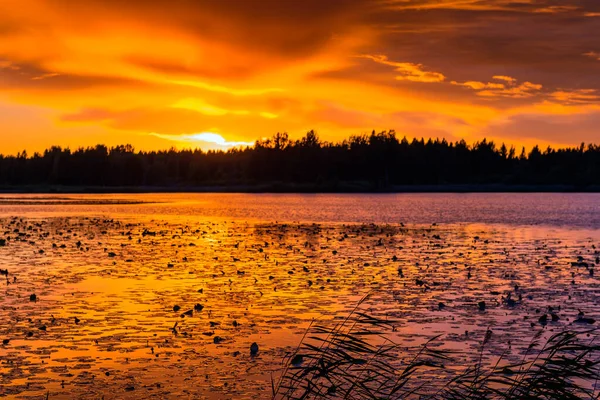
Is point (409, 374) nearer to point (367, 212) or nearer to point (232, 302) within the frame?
point (232, 302)

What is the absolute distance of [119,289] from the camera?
24.3 metres

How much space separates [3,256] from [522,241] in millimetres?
29948

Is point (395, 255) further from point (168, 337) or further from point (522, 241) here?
Answer: point (168, 337)

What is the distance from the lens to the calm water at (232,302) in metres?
14.1

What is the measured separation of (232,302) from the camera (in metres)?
22.0

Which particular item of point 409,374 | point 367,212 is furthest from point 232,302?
point 367,212

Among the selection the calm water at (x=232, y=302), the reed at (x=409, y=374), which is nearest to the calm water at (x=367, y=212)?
the calm water at (x=232, y=302)

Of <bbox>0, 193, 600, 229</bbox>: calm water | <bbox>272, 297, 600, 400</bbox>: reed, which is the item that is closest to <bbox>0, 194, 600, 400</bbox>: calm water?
<bbox>272, 297, 600, 400</bbox>: reed

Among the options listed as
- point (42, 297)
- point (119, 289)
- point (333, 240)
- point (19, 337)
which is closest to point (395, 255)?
point (333, 240)

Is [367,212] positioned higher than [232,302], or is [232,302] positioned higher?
[367,212]

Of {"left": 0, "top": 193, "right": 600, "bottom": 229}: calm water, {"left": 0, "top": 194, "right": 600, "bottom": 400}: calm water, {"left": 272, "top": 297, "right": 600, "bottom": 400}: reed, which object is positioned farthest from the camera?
{"left": 0, "top": 193, "right": 600, "bottom": 229}: calm water

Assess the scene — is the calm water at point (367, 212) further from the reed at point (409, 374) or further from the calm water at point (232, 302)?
the reed at point (409, 374)

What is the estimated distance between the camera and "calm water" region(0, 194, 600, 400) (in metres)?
14.1

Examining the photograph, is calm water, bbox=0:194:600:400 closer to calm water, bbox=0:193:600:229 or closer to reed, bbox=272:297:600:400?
reed, bbox=272:297:600:400
